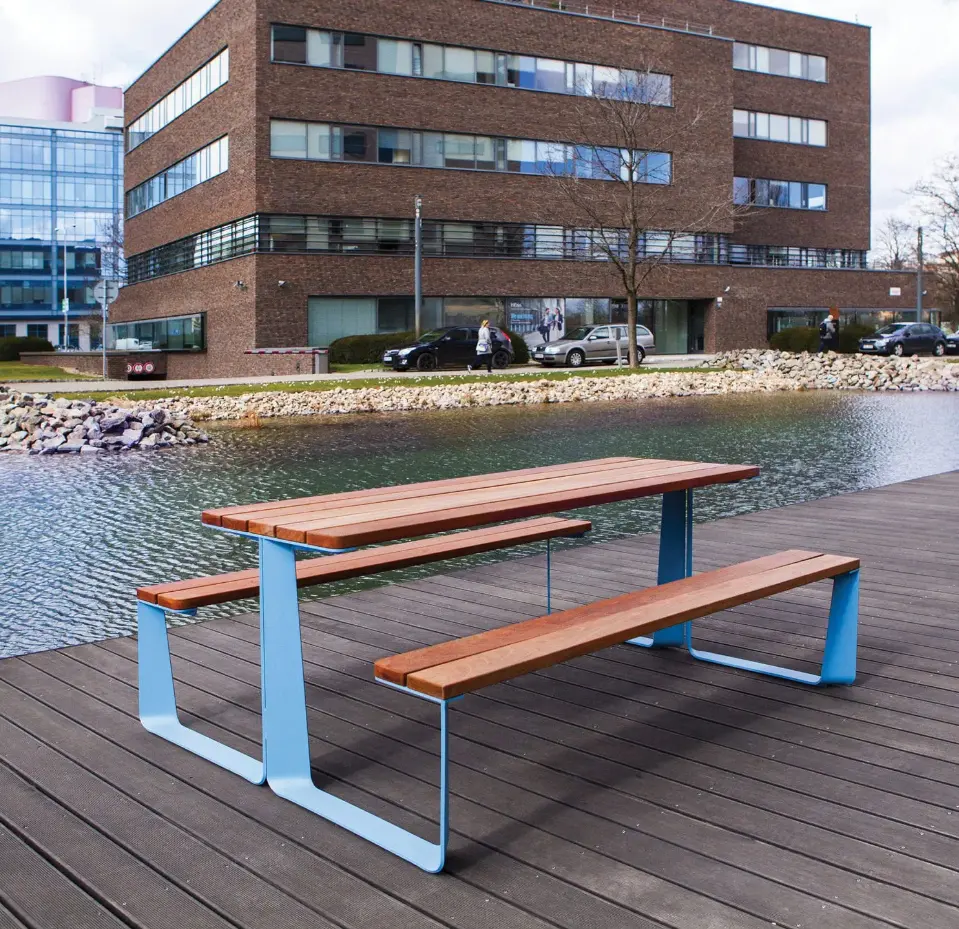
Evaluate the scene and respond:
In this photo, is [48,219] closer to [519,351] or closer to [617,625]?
[519,351]

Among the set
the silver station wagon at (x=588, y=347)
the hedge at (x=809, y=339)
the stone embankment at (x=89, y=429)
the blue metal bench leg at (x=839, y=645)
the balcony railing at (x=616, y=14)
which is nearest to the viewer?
the blue metal bench leg at (x=839, y=645)

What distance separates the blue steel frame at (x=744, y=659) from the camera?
15.8 ft

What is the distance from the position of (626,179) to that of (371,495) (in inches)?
1729

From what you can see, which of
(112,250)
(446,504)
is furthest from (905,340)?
(112,250)

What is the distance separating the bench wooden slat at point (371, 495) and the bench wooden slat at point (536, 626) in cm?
63

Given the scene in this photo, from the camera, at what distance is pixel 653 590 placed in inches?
179

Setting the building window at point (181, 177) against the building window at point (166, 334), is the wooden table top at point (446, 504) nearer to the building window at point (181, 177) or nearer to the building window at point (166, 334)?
the building window at point (181, 177)

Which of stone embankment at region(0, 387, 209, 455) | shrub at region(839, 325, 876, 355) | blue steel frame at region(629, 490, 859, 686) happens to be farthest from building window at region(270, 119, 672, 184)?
blue steel frame at region(629, 490, 859, 686)

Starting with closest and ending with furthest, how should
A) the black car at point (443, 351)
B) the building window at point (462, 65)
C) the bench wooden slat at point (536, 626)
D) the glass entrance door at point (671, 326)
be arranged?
1. the bench wooden slat at point (536, 626)
2. the black car at point (443, 351)
3. the building window at point (462, 65)
4. the glass entrance door at point (671, 326)

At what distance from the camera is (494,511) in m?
3.96

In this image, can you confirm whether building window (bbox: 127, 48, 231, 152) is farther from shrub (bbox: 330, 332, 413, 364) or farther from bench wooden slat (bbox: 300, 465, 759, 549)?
bench wooden slat (bbox: 300, 465, 759, 549)

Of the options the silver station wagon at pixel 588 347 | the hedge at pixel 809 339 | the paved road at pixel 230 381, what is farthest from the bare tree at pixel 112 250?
the hedge at pixel 809 339

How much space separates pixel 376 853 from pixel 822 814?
135 cm

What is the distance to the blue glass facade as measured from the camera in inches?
3922
